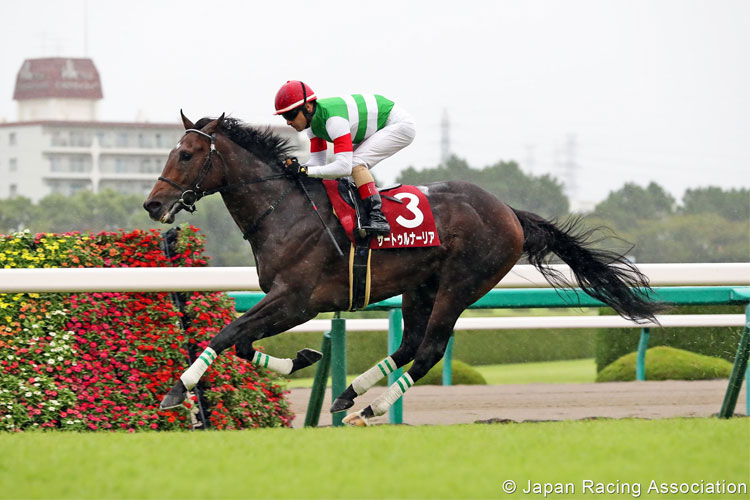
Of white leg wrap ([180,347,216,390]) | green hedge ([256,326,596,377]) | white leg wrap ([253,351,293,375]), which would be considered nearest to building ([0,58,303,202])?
green hedge ([256,326,596,377])

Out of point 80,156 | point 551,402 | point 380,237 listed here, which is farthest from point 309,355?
point 80,156

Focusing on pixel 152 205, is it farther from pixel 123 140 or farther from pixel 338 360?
pixel 123 140

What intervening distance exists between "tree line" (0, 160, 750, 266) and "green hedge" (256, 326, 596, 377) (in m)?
13.5

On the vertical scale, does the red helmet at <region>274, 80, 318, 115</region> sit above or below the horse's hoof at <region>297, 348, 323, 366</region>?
above

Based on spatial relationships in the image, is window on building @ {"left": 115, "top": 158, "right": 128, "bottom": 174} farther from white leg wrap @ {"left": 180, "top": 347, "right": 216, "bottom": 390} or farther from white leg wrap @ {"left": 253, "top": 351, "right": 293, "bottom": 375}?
white leg wrap @ {"left": 180, "top": 347, "right": 216, "bottom": 390}

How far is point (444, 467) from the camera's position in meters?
3.24

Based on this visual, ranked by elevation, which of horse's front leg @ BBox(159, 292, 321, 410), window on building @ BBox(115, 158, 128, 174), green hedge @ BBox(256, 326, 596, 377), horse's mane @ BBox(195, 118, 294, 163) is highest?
window on building @ BBox(115, 158, 128, 174)

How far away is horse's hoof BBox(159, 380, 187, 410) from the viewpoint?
14.0ft

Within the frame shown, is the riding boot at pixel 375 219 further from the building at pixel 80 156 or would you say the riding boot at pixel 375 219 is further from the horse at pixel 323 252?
the building at pixel 80 156

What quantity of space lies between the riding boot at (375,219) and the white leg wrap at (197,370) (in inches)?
35.7

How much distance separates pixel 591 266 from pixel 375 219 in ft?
4.36

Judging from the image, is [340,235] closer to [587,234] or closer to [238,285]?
[238,285]

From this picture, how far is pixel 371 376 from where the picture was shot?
193 inches

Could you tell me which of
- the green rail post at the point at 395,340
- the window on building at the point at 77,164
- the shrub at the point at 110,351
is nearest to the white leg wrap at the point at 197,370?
the shrub at the point at 110,351
